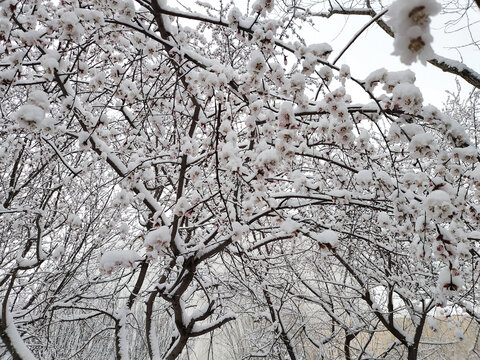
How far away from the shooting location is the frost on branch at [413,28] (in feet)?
2.17

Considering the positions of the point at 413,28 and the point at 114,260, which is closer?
the point at 413,28

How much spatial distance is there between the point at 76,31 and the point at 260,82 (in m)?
1.13

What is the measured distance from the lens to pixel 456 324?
524cm

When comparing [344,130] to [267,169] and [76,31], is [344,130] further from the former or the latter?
[76,31]

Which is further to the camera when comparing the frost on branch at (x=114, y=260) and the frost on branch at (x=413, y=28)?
the frost on branch at (x=114, y=260)

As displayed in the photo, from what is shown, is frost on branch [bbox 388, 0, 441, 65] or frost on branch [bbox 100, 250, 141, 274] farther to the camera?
frost on branch [bbox 100, 250, 141, 274]

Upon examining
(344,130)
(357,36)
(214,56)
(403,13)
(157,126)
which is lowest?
(403,13)

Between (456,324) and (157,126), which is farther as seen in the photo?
(456,324)

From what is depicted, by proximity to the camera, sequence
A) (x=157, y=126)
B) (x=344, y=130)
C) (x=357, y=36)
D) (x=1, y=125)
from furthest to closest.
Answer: (x=1, y=125) → (x=157, y=126) → (x=344, y=130) → (x=357, y=36)

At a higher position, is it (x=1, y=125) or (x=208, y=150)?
(x=1, y=125)

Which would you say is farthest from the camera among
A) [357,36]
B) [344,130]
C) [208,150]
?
[208,150]

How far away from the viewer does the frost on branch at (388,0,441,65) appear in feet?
2.17

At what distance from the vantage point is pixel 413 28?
669 mm

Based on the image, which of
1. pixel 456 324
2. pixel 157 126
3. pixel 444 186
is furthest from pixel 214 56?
pixel 456 324
